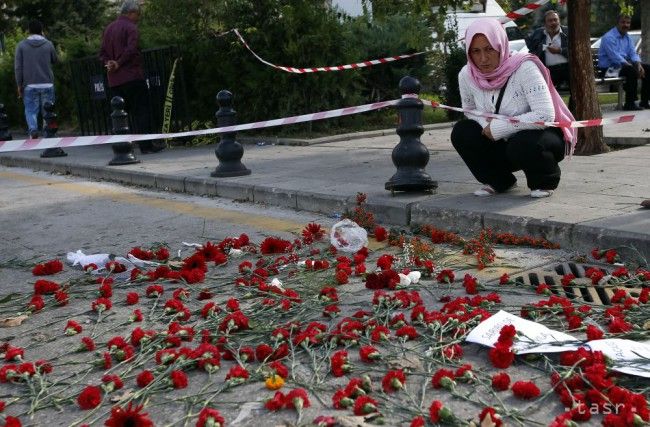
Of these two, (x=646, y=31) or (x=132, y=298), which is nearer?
(x=132, y=298)

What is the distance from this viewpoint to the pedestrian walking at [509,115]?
6414 mm

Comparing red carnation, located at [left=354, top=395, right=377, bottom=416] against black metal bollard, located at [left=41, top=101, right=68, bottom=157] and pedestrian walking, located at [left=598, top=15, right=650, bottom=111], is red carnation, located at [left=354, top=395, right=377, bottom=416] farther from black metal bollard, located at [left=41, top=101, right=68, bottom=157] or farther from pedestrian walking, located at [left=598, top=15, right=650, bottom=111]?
pedestrian walking, located at [left=598, top=15, right=650, bottom=111]

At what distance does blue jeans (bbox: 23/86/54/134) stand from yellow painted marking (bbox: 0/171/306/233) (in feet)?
14.6

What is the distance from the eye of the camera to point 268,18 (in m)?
13.8

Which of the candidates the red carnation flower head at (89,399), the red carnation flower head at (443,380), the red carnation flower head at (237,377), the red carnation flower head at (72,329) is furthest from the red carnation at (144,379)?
the red carnation flower head at (443,380)

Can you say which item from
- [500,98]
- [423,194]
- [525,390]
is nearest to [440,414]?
[525,390]

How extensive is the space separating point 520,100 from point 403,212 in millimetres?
1228

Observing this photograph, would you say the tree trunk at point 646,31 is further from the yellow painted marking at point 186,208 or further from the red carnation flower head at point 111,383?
the red carnation flower head at point 111,383

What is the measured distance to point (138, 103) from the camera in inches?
526

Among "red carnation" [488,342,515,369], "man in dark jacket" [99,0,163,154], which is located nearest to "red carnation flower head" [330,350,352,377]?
"red carnation" [488,342,515,369]

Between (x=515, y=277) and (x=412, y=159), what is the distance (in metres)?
2.51

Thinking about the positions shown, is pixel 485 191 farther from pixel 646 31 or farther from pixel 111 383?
pixel 646 31

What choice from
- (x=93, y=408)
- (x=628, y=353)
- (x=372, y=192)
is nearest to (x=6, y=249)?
(x=372, y=192)

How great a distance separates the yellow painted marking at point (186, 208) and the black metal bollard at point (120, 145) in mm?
836
